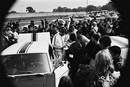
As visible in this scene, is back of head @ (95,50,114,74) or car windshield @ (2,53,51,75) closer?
back of head @ (95,50,114,74)

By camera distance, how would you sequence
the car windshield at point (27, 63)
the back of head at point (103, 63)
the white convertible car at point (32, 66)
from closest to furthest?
1. the back of head at point (103, 63)
2. the white convertible car at point (32, 66)
3. the car windshield at point (27, 63)

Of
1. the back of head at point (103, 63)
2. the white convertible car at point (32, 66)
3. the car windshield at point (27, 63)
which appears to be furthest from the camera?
the car windshield at point (27, 63)

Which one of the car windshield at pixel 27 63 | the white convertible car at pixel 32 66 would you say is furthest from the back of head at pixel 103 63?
the car windshield at pixel 27 63

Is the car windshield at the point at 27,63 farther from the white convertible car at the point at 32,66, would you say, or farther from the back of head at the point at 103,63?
the back of head at the point at 103,63

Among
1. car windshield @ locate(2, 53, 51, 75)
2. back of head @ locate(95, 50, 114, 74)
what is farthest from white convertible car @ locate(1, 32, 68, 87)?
back of head @ locate(95, 50, 114, 74)

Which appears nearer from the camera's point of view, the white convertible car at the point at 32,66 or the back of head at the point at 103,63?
the back of head at the point at 103,63

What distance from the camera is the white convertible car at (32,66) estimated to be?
230 inches

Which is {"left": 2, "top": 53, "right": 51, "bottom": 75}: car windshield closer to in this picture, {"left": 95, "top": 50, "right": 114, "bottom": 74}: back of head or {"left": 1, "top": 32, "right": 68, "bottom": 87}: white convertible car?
{"left": 1, "top": 32, "right": 68, "bottom": 87}: white convertible car

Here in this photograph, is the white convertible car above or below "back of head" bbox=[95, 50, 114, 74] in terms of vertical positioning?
below

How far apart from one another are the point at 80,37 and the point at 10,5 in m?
5.02

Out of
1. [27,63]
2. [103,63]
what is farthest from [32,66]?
[103,63]

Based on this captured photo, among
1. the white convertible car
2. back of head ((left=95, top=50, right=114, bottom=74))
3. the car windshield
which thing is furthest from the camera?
the car windshield

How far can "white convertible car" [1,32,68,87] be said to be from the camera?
19.1 feet

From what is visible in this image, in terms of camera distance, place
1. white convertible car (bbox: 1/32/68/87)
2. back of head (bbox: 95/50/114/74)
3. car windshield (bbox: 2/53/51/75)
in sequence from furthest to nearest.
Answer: car windshield (bbox: 2/53/51/75), white convertible car (bbox: 1/32/68/87), back of head (bbox: 95/50/114/74)
